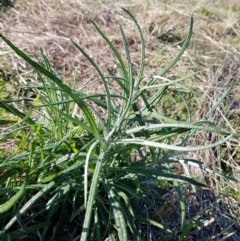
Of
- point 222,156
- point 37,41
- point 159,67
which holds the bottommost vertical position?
point 222,156

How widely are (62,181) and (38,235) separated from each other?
0.57 ft

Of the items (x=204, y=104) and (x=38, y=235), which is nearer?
(x=38, y=235)

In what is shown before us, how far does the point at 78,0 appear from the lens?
3.54m

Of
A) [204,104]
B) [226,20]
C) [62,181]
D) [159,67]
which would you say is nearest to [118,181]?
[62,181]

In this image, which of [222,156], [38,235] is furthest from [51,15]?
[38,235]

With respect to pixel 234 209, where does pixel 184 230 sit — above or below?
above

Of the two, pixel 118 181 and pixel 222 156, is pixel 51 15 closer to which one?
pixel 222 156

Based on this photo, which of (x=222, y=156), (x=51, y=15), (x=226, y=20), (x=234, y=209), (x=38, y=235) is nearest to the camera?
(x=38, y=235)

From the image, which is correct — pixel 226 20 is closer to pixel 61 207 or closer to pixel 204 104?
pixel 204 104

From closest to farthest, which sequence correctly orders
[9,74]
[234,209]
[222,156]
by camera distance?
1. [234,209]
2. [222,156]
3. [9,74]

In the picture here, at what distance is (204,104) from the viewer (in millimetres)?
2742

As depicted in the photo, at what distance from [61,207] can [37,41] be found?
161 cm

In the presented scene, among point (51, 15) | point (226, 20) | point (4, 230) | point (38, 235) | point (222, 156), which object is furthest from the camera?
point (226, 20)

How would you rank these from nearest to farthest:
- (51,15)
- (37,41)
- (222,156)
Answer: (222,156) → (37,41) → (51,15)
